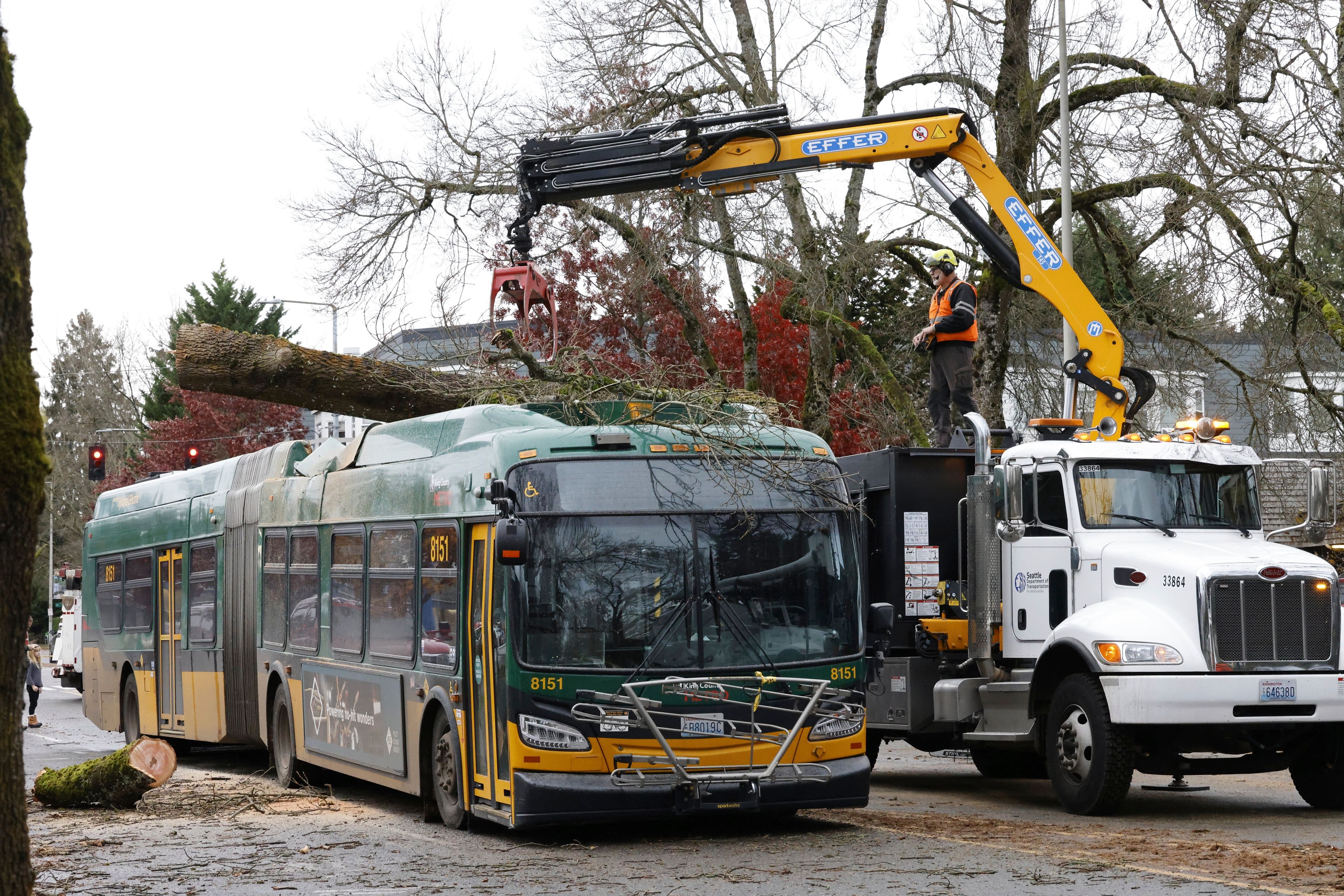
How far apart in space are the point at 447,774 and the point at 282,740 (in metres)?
4.57

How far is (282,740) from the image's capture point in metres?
16.1

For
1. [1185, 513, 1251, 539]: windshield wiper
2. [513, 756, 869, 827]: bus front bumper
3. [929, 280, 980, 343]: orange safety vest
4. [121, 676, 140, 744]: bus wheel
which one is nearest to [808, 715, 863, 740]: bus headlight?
[513, 756, 869, 827]: bus front bumper

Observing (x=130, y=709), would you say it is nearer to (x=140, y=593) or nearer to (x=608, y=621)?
(x=140, y=593)

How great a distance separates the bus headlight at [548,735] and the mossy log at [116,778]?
447 centimetres

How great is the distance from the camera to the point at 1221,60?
19891 millimetres

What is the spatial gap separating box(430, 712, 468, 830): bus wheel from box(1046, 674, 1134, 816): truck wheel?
4.41 meters

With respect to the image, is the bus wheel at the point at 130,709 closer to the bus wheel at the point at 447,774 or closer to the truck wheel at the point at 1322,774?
the bus wheel at the point at 447,774

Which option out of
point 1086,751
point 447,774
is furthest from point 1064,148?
point 447,774

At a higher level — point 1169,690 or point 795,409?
point 795,409

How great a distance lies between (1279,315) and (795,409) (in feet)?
36.6

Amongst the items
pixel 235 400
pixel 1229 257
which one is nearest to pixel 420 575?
pixel 1229 257

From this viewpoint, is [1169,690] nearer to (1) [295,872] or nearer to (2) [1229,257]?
(1) [295,872]

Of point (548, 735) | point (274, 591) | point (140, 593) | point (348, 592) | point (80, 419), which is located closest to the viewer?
point (548, 735)

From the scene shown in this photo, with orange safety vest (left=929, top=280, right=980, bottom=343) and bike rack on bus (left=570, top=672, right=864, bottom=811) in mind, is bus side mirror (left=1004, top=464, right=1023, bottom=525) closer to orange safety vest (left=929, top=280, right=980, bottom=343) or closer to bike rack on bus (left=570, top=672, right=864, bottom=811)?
orange safety vest (left=929, top=280, right=980, bottom=343)
